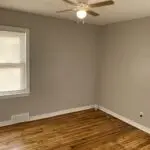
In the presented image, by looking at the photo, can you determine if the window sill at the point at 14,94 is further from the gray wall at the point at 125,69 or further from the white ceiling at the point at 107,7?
the gray wall at the point at 125,69

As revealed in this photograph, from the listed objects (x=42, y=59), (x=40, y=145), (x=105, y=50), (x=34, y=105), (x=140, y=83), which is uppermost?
(x=105, y=50)

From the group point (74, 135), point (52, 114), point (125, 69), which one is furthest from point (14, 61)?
point (125, 69)

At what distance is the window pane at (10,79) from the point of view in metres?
3.47

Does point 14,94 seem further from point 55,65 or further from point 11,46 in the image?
point 55,65

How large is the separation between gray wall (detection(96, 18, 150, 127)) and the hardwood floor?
1.49ft

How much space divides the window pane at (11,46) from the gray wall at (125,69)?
2047 mm

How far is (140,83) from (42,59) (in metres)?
2.15

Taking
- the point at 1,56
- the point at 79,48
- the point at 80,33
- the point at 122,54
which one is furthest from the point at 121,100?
the point at 1,56

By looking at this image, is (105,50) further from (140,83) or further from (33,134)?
(33,134)

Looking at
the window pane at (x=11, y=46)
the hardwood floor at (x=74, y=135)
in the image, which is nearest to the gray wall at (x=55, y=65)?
the window pane at (x=11, y=46)

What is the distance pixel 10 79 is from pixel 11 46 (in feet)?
2.24

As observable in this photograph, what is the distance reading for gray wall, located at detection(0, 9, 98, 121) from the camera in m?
3.58

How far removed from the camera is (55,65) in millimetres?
3975

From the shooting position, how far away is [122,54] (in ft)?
12.8
